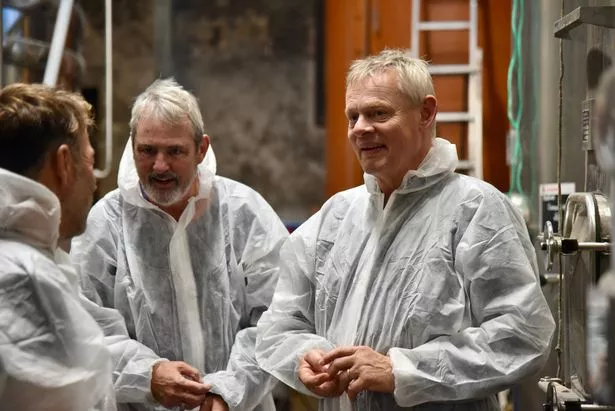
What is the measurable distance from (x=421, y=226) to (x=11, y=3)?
1.87 metres

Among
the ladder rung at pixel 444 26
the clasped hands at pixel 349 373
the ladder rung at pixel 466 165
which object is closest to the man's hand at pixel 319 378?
the clasped hands at pixel 349 373

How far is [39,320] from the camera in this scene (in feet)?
4.67

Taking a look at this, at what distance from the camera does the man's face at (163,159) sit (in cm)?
220

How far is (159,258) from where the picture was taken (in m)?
2.23

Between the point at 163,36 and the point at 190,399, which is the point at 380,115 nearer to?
the point at 190,399

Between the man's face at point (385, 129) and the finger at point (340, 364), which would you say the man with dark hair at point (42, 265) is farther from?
the man's face at point (385, 129)

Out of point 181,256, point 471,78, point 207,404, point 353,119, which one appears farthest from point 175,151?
point 471,78

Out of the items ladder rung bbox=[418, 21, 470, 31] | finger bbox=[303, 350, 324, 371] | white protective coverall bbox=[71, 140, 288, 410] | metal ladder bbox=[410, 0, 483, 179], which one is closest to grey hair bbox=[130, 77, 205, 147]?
white protective coverall bbox=[71, 140, 288, 410]

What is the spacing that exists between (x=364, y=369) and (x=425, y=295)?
19 cm

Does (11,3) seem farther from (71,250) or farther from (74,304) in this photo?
(74,304)

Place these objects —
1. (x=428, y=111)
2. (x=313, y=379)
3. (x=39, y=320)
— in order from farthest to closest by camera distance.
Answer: (x=428, y=111) < (x=313, y=379) < (x=39, y=320)

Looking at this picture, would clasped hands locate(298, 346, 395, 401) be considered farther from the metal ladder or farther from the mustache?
the metal ladder

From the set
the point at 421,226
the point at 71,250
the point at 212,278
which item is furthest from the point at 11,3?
the point at 421,226

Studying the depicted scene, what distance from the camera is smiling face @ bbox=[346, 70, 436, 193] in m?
1.88
